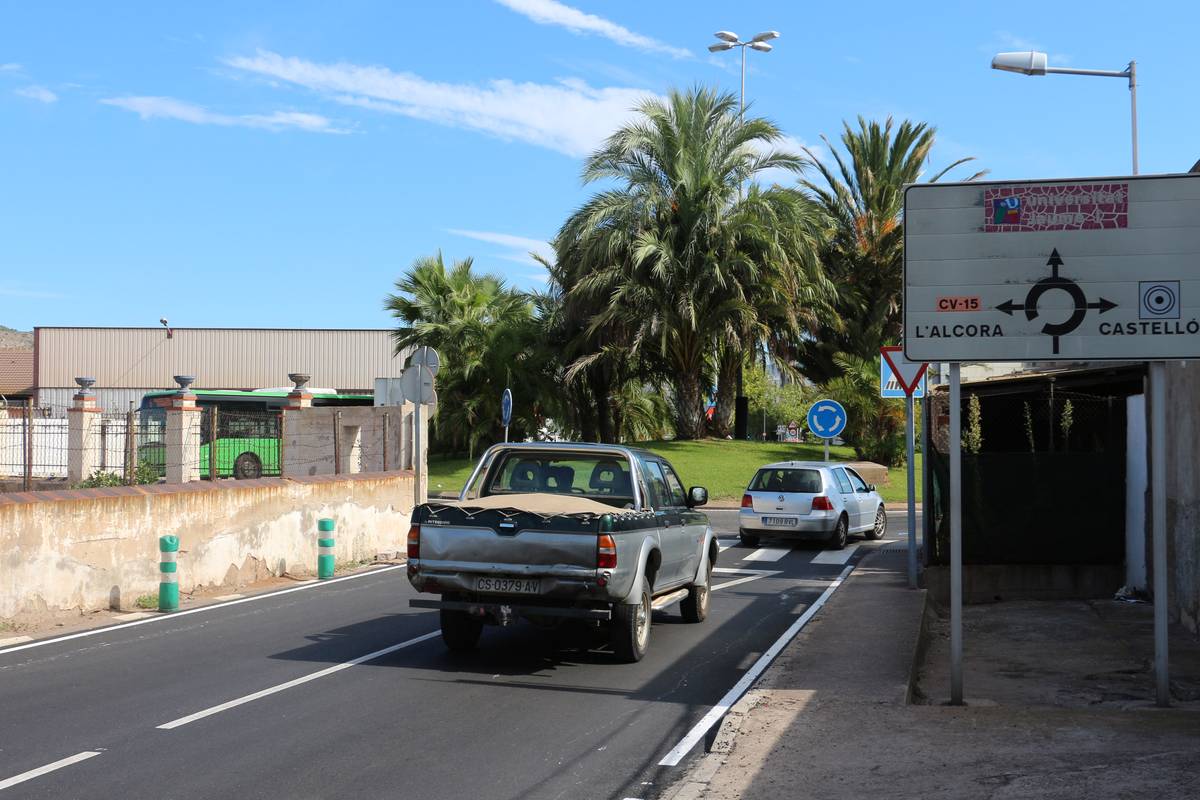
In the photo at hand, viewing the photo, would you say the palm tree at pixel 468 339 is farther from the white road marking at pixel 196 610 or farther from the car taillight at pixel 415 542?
the car taillight at pixel 415 542

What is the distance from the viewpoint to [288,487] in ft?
53.7

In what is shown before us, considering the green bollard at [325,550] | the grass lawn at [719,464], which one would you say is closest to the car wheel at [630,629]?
the green bollard at [325,550]

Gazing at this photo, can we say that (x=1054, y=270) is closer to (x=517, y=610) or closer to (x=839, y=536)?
(x=517, y=610)

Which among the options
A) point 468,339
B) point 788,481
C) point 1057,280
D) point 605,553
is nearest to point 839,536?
point 788,481

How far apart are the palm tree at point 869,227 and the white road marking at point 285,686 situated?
34.6m

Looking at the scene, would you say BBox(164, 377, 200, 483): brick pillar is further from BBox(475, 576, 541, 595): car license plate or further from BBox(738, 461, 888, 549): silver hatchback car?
BBox(475, 576, 541, 595): car license plate

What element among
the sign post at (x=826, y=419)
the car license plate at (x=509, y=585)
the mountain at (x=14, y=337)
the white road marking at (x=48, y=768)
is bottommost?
the white road marking at (x=48, y=768)

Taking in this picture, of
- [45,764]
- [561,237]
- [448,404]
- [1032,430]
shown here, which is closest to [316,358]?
[448,404]

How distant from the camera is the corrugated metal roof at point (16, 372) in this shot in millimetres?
71188

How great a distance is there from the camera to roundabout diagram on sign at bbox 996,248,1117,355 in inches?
312

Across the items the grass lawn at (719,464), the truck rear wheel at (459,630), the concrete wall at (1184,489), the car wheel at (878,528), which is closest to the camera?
the truck rear wheel at (459,630)

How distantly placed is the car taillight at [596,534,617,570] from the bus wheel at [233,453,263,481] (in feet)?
40.3

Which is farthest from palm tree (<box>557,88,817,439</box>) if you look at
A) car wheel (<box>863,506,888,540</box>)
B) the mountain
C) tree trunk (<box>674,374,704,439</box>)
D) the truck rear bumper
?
the mountain

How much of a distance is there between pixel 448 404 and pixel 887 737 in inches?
1440
